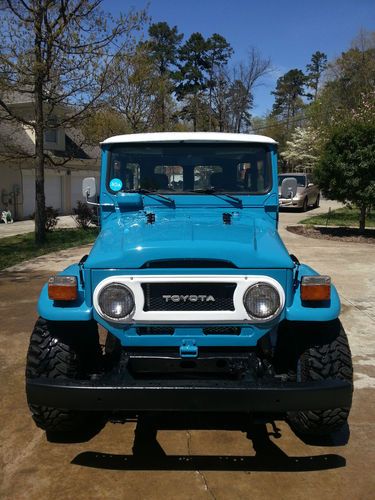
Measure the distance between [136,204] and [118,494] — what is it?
218 cm

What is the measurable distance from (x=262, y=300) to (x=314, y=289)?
35 cm

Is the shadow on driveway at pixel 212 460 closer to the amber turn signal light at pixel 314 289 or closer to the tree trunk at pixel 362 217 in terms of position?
the amber turn signal light at pixel 314 289

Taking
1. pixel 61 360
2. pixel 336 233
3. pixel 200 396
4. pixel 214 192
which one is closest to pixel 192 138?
pixel 214 192

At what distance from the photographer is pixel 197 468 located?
9.75 feet

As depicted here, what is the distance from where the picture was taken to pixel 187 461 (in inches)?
120

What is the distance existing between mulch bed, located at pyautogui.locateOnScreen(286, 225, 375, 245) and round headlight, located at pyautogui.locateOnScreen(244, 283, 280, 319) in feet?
37.3

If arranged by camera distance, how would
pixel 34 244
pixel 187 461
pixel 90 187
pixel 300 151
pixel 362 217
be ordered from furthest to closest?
pixel 300 151, pixel 362 217, pixel 34 244, pixel 90 187, pixel 187 461

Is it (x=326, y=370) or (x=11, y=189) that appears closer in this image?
(x=326, y=370)

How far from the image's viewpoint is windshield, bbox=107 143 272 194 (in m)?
4.10

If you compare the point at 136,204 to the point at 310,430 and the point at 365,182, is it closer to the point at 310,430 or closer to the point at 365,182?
the point at 310,430

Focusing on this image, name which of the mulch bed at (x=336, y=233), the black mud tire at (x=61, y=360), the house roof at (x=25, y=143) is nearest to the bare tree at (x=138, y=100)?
the house roof at (x=25, y=143)

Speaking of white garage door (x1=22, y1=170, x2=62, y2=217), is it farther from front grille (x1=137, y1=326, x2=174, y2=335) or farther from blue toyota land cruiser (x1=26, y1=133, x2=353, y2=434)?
front grille (x1=137, y1=326, x2=174, y2=335)

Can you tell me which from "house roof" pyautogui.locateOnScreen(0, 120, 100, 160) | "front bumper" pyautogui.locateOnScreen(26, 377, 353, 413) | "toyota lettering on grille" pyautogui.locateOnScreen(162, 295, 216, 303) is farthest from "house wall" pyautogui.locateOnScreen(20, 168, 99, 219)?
"front bumper" pyautogui.locateOnScreen(26, 377, 353, 413)

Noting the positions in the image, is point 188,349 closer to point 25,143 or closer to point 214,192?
point 214,192
